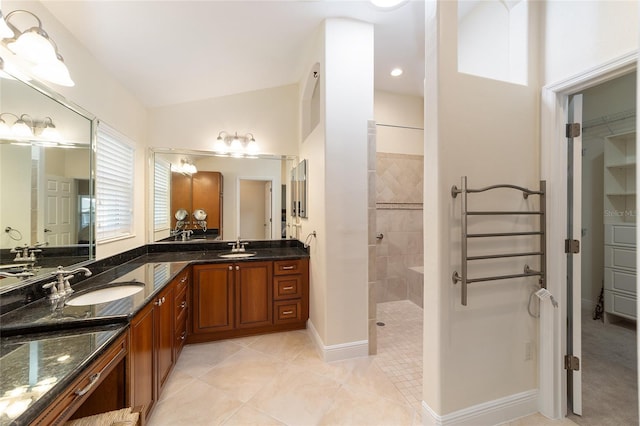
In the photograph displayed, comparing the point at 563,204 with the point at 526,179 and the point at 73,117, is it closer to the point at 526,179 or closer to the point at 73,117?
the point at 526,179

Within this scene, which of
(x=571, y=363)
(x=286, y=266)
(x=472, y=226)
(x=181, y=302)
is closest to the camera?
(x=472, y=226)

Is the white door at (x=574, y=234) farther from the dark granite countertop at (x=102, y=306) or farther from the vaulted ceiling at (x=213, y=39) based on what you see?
the dark granite countertop at (x=102, y=306)

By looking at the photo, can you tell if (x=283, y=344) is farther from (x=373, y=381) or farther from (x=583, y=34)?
(x=583, y=34)

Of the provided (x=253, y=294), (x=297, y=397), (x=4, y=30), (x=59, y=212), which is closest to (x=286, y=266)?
(x=253, y=294)

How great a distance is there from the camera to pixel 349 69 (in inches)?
92.9

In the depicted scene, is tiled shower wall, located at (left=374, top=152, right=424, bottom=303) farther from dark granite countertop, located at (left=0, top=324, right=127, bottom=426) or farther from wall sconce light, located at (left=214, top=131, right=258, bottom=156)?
dark granite countertop, located at (left=0, top=324, right=127, bottom=426)

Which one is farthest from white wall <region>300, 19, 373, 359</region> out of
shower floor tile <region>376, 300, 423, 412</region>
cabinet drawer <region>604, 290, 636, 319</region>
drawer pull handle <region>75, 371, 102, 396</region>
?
cabinet drawer <region>604, 290, 636, 319</region>

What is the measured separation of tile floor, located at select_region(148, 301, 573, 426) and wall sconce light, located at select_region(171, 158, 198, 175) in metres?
1.98

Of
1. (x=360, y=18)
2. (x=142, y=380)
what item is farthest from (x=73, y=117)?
(x=360, y=18)

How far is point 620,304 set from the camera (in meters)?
2.96

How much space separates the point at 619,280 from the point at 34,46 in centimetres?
536

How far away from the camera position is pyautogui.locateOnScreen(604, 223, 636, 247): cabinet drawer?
287 cm

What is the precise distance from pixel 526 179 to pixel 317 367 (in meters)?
2.16

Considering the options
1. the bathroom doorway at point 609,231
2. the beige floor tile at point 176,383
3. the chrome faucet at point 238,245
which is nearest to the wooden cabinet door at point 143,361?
the beige floor tile at point 176,383
